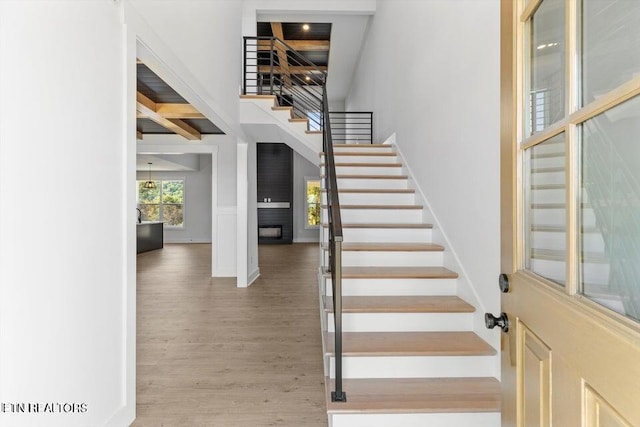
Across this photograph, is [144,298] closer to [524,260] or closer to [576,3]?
[524,260]

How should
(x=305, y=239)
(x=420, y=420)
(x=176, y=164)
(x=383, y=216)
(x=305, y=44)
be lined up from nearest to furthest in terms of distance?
(x=420, y=420) → (x=383, y=216) → (x=305, y=44) → (x=176, y=164) → (x=305, y=239)

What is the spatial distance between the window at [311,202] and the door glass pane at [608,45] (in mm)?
10046

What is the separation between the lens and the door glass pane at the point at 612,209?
648 mm

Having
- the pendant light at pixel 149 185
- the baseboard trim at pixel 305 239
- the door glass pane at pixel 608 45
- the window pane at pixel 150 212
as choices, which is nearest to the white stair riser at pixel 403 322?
the door glass pane at pixel 608 45

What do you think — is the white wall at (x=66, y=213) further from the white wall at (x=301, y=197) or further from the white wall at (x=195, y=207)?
the white wall at (x=195, y=207)

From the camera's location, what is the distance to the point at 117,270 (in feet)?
5.70

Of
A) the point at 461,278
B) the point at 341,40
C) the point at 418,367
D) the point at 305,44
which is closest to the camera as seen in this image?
the point at 418,367

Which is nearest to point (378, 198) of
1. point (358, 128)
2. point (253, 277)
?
point (253, 277)

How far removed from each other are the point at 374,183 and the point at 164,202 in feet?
30.8

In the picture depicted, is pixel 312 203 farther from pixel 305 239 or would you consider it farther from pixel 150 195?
pixel 150 195

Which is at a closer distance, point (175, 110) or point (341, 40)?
point (175, 110)

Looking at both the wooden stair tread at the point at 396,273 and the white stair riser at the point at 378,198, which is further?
the white stair riser at the point at 378,198

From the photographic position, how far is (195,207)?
11.3 m

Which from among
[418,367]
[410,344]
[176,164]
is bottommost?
[418,367]
